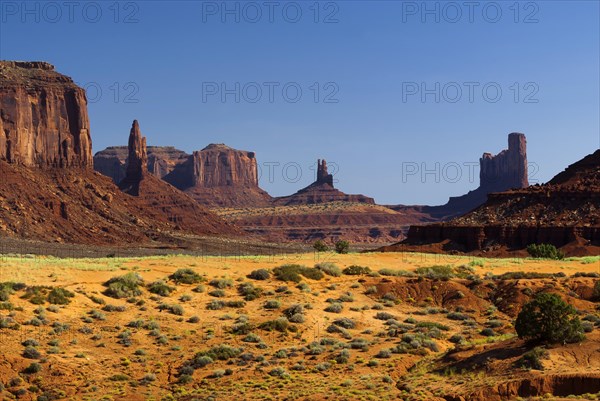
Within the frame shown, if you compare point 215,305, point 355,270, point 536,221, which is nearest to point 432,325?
point 215,305

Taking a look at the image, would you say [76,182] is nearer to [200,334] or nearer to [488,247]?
[488,247]

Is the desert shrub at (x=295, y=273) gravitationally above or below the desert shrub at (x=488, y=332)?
above

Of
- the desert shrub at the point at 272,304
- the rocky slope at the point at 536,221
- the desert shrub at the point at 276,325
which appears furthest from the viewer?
the rocky slope at the point at 536,221

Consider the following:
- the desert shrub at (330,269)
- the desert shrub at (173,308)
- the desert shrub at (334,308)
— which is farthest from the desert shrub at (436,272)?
the desert shrub at (173,308)

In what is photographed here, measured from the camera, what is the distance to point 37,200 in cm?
15250

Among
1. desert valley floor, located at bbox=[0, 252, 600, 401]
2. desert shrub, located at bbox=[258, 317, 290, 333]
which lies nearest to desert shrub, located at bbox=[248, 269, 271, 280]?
desert valley floor, located at bbox=[0, 252, 600, 401]

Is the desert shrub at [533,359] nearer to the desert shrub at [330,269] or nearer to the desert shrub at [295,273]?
the desert shrub at [295,273]

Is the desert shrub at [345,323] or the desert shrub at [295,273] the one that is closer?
the desert shrub at [345,323]

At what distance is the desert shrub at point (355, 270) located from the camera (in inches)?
2111

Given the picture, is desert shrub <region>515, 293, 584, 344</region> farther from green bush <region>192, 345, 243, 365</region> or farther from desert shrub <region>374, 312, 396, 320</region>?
desert shrub <region>374, 312, 396, 320</region>

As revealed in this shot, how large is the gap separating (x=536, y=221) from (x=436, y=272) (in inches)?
1895

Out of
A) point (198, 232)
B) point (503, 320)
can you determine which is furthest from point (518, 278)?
point (198, 232)

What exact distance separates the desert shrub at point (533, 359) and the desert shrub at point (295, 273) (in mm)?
21004

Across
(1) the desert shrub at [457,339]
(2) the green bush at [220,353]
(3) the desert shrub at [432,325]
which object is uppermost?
(3) the desert shrub at [432,325]
